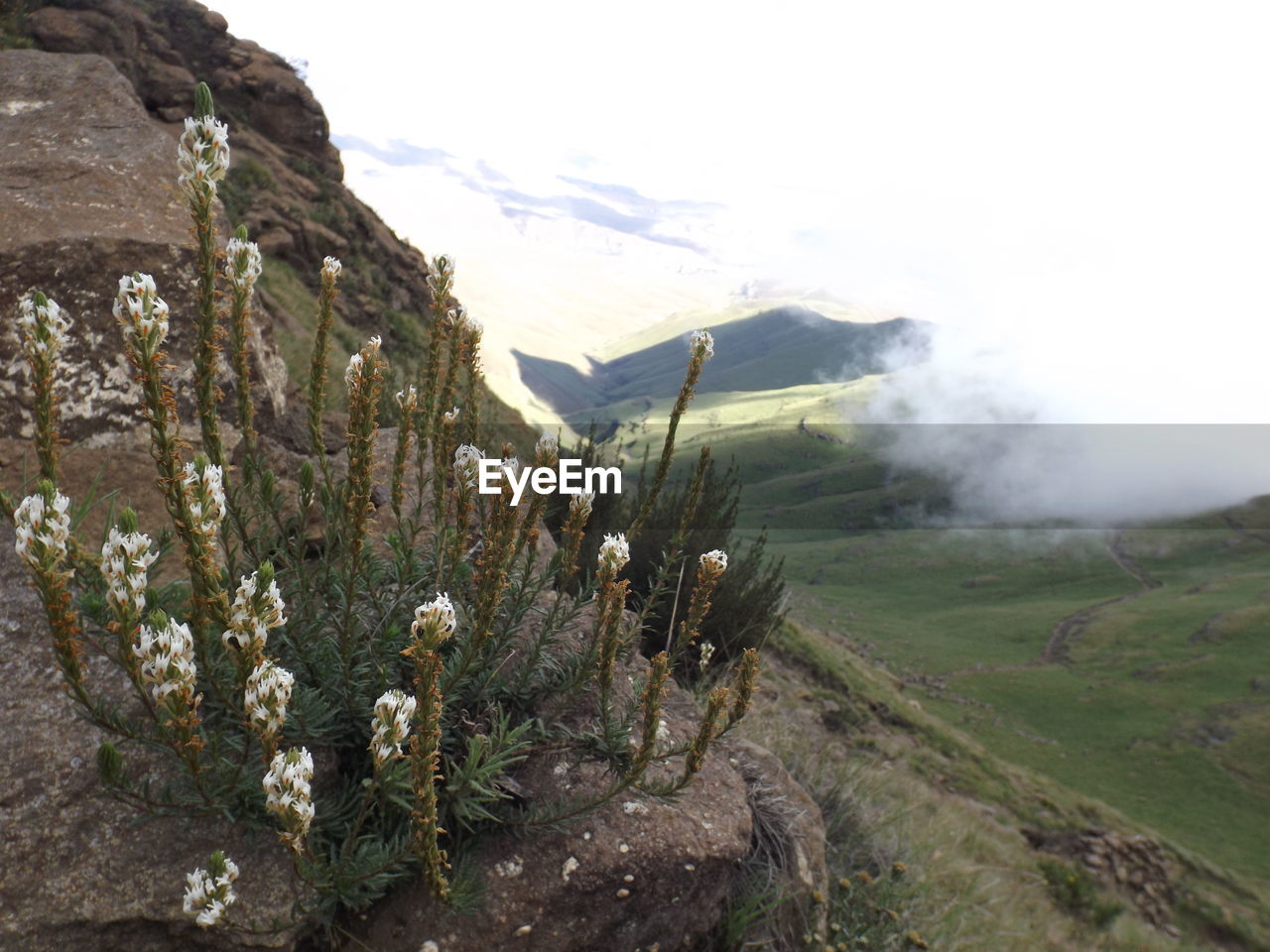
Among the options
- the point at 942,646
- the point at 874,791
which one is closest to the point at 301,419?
the point at 874,791

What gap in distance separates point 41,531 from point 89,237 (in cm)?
458

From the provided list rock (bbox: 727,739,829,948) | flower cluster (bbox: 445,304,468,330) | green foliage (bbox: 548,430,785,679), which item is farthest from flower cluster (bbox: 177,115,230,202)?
green foliage (bbox: 548,430,785,679)

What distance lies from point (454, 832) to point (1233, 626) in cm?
11646

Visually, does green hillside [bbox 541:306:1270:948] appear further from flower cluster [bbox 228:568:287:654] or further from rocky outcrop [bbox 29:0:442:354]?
flower cluster [bbox 228:568:287:654]

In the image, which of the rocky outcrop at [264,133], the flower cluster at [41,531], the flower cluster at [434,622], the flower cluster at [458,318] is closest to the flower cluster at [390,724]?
the flower cluster at [434,622]

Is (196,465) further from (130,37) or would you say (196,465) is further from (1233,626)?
(1233,626)

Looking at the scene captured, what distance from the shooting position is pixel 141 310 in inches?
75.9

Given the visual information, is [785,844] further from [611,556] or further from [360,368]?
[360,368]

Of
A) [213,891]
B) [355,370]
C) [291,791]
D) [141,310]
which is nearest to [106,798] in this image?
[213,891]

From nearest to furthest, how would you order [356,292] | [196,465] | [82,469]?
[196,465]
[82,469]
[356,292]

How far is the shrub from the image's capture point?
2.07m

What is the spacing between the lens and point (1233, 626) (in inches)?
3597

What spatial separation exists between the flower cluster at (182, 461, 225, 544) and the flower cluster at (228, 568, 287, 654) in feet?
0.64

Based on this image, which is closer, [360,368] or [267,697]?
[267,697]
